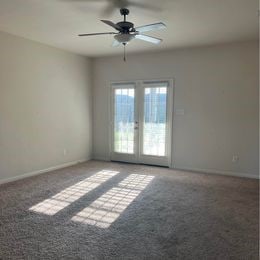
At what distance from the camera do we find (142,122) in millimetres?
5621

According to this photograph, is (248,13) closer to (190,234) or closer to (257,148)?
(257,148)

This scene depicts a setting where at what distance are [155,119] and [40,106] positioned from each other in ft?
8.29

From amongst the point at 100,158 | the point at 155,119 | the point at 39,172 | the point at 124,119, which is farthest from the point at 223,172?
the point at 39,172

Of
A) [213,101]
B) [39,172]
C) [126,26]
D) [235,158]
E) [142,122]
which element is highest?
[126,26]

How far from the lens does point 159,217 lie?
2.96 metres

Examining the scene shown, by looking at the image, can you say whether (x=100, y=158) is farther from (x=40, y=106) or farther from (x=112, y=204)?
(x=112, y=204)

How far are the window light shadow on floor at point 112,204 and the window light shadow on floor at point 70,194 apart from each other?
1.14 feet

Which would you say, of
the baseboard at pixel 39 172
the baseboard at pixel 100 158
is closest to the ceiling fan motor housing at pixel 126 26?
the baseboard at pixel 39 172

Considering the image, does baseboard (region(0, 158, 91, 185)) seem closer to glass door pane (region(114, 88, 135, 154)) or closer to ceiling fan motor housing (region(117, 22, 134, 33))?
glass door pane (region(114, 88, 135, 154))

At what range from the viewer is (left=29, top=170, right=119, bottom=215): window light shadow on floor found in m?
3.16

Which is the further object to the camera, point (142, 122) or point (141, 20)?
point (142, 122)

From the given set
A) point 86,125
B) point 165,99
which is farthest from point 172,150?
point 86,125

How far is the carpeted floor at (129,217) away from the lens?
89.6 inches

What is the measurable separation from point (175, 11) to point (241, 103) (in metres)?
2.44
